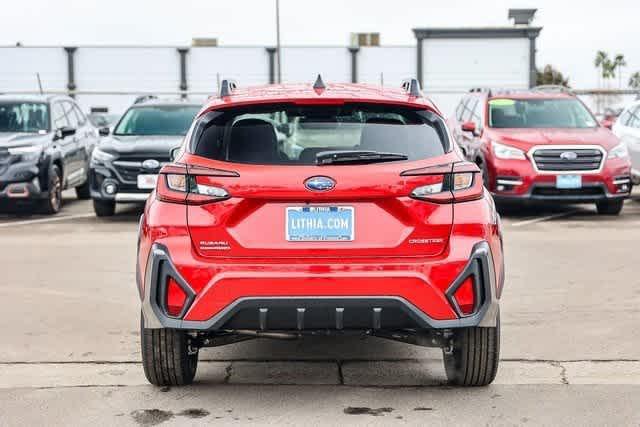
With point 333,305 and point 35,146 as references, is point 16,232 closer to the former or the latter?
point 35,146

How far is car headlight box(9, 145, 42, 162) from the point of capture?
14.0 meters

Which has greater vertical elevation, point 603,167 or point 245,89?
point 245,89

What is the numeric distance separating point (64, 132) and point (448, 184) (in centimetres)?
1041

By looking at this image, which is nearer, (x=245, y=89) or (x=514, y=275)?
(x=245, y=89)

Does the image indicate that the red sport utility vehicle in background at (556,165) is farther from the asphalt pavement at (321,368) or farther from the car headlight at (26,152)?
the car headlight at (26,152)

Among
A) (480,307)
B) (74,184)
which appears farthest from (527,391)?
(74,184)

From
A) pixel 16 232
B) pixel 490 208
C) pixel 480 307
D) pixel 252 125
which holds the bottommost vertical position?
pixel 16 232

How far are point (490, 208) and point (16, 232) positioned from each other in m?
8.58

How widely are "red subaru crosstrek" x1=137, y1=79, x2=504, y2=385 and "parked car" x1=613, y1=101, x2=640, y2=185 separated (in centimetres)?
1124

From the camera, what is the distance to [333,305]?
486 centimetres

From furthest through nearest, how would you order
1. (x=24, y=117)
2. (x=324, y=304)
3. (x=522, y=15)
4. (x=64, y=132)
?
(x=522, y=15), (x=24, y=117), (x=64, y=132), (x=324, y=304)

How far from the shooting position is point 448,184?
5070mm

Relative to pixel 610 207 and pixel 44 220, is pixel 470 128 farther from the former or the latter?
pixel 44 220

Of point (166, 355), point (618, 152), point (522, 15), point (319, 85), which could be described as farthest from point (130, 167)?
point (522, 15)
